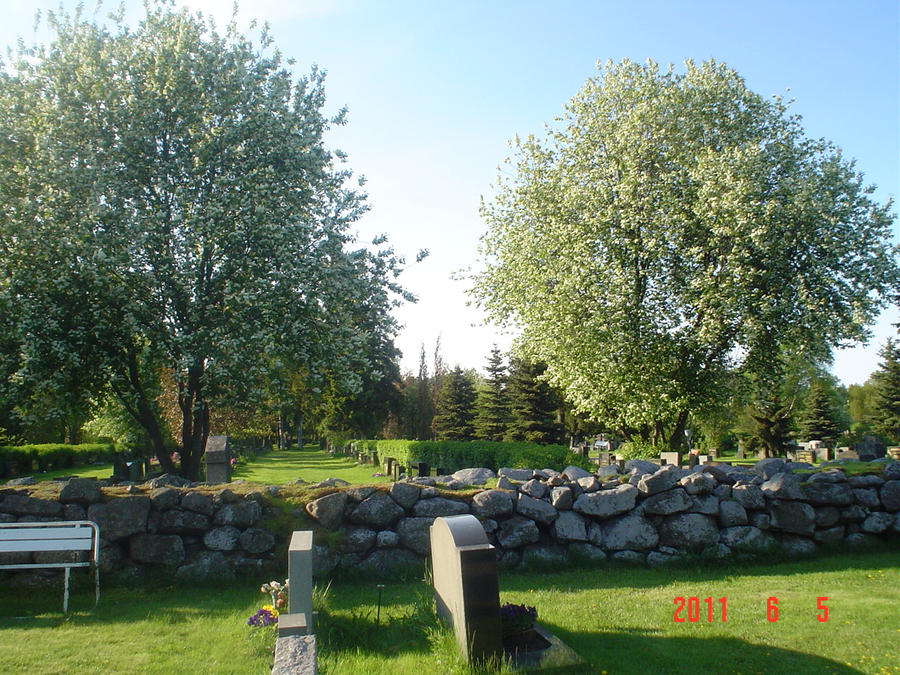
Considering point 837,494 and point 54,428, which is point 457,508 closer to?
point 837,494

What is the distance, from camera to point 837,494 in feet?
29.8

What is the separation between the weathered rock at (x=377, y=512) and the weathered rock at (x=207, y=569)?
1549mm

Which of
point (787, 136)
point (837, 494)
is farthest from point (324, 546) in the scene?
point (787, 136)

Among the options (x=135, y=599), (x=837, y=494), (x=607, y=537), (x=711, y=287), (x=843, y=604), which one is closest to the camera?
(x=843, y=604)

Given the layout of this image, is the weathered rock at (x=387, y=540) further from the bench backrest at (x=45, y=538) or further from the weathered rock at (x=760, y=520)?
the weathered rock at (x=760, y=520)

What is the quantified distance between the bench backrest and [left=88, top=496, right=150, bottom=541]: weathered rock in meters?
0.63

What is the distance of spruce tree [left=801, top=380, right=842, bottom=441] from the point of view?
1549 inches

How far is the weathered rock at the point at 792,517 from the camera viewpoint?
8805 mm

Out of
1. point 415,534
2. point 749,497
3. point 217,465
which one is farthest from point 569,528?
point 217,465

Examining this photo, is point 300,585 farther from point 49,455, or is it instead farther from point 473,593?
point 49,455

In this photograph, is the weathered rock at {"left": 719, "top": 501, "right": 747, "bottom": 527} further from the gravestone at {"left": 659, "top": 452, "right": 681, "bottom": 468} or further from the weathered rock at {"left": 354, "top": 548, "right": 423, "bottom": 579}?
the gravestone at {"left": 659, "top": 452, "right": 681, "bottom": 468}

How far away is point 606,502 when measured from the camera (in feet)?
27.6

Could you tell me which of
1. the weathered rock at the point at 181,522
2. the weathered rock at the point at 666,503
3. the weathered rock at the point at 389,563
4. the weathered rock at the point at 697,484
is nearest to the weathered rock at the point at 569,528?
the weathered rock at the point at 666,503

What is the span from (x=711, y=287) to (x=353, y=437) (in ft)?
104
